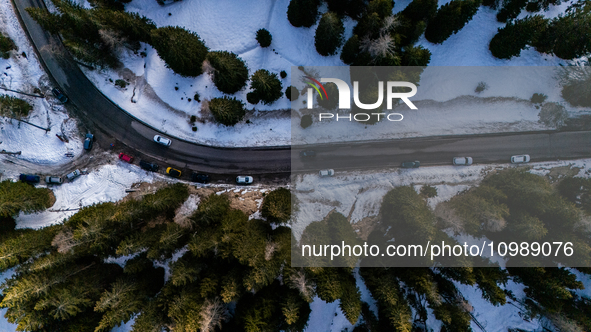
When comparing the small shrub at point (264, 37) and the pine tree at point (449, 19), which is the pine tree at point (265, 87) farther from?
the pine tree at point (449, 19)

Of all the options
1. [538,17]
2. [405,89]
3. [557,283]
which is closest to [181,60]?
[405,89]

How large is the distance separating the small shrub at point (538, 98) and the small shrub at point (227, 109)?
45.7m

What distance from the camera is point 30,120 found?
142 ft

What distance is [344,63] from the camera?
43719mm

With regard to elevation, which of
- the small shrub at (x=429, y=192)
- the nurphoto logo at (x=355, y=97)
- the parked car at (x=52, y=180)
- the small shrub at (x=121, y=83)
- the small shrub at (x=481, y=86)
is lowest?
the small shrub at (x=429, y=192)

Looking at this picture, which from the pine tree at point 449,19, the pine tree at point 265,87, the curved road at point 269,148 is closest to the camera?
the pine tree at point 449,19

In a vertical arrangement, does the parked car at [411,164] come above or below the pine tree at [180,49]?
below

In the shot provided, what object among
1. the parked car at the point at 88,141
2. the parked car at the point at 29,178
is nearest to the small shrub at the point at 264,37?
the parked car at the point at 88,141

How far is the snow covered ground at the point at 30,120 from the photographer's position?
43000 mm

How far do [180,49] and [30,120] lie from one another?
27.4 metres

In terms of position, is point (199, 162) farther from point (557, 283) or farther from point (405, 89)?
point (557, 283)

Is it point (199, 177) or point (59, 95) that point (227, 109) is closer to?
point (199, 177)

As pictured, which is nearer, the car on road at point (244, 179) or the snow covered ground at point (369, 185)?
the snow covered ground at point (369, 185)

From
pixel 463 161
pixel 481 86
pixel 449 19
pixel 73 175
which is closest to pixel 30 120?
pixel 73 175
